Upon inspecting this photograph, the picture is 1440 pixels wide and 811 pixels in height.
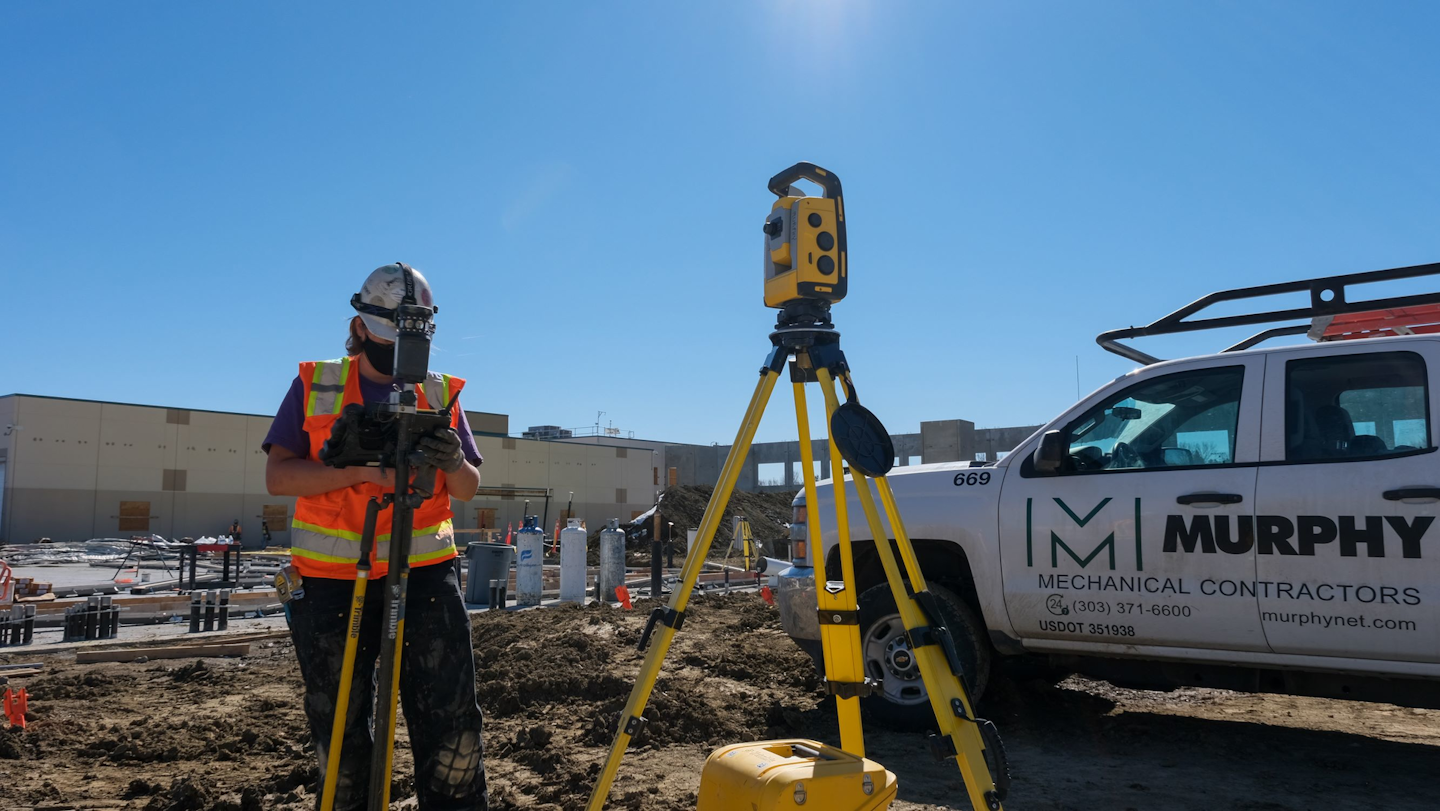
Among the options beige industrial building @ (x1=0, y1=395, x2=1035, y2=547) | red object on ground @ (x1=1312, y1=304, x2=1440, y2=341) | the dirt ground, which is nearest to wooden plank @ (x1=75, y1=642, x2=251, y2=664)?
the dirt ground

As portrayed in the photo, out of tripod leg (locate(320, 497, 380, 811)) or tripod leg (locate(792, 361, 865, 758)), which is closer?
tripod leg (locate(320, 497, 380, 811))

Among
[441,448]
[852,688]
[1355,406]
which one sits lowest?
[852,688]

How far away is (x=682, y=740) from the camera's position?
488 centimetres

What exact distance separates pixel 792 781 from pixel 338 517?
1.51 metres

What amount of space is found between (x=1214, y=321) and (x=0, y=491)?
38423 millimetres

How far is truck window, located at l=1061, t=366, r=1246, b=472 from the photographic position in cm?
465

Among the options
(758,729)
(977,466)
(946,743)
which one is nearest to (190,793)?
(758,729)

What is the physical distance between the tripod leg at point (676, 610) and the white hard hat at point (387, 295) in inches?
40.2

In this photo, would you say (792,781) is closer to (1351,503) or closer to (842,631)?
(842,631)

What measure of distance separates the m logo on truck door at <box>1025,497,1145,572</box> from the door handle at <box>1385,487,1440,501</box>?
103cm

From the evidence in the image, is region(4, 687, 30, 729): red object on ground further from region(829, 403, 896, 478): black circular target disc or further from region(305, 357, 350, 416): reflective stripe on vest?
region(829, 403, 896, 478): black circular target disc

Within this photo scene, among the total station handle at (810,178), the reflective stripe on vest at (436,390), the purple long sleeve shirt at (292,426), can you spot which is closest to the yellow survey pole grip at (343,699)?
the purple long sleeve shirt at (292,426)

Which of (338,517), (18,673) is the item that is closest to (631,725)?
(338,517)

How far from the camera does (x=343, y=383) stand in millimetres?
2816
